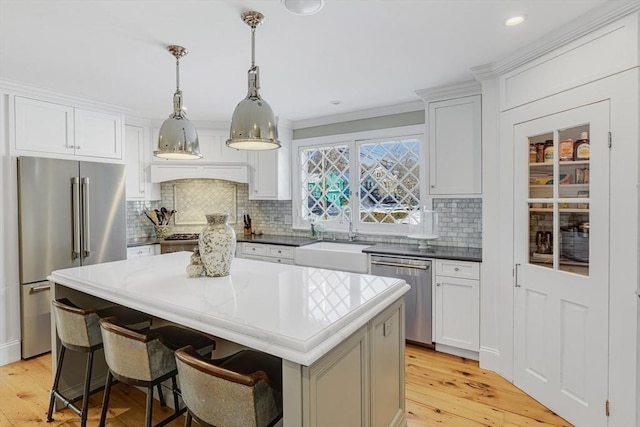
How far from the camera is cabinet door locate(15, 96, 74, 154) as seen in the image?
10.1ft

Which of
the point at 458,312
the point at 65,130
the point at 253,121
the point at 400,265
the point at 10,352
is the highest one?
the point at 65,130

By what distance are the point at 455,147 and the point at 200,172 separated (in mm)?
3186

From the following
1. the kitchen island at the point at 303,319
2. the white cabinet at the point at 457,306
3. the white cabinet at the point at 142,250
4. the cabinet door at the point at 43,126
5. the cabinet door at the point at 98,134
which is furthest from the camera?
the white cabinet at the point at 142,250

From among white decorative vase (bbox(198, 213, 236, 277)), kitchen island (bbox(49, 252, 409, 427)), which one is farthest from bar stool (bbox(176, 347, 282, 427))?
white decorative vase (bbox(198, 213, 236, 277))

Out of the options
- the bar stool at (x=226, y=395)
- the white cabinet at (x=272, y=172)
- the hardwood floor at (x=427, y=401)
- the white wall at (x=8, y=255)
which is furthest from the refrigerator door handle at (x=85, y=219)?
the bar stool at (x=226, y=395)

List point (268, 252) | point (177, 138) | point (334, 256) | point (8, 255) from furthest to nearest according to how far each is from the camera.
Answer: point (268, 252) < point (334, 256) < point (8, 255) < point (177, 138)

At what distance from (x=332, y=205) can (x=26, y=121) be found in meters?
3.23

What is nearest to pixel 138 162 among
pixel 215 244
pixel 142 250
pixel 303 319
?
pixel 142 250

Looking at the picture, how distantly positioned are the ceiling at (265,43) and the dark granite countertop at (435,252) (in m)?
1.56

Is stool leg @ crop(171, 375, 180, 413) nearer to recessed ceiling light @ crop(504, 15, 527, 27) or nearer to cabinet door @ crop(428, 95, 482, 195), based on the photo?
cabinet door @ crop(428, 95, 482, 195)

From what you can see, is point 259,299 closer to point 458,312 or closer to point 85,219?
point 458,312

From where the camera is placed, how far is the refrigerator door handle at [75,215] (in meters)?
3.31

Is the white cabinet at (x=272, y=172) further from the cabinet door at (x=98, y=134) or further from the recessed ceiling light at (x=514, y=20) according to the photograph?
the recessed ceiling light at (x=514, y=20)

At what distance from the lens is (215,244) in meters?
2.04
